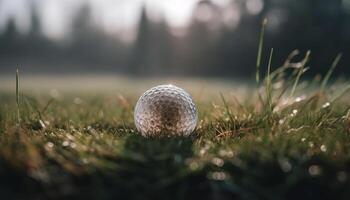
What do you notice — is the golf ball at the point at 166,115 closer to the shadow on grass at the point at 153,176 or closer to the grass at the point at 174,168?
the grass at the point at 174,168

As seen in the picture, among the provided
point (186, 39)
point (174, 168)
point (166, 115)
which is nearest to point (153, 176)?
point (174, 168)

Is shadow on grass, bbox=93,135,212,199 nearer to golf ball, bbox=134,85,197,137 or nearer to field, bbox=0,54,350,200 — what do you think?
field, bbox=0,54,350,200

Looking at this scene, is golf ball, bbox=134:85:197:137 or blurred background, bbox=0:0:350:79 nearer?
golf ball, bbox=134:85:197:137

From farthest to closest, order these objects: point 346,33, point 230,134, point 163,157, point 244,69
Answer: point 244,69 < point 346,33 < point 230,134 < point 163,157

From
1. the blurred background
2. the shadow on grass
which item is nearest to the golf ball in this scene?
the shadow on grass

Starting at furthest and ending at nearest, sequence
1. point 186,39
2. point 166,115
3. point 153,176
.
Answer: point 186,39 → point 166,115 → point 153,176

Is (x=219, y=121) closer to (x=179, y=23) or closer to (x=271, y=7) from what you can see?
(x=271, y=7)

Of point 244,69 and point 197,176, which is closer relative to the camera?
point 197,176

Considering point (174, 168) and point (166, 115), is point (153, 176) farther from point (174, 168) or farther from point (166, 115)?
point (166, 115)

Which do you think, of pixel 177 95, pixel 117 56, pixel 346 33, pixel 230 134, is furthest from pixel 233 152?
pixel 117 56
